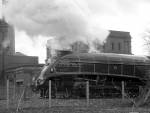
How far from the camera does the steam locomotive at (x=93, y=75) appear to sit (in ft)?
85.7

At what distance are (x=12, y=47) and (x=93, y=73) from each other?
53397mm

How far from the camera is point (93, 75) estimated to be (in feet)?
89.3

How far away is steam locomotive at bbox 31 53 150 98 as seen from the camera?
2611cm

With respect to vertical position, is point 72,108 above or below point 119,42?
below

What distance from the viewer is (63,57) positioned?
26.9m

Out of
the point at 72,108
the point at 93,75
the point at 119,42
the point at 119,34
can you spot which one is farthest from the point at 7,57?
the point at 72,108

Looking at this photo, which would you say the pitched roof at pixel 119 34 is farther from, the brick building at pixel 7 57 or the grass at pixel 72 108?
the grass at pixel 72 108

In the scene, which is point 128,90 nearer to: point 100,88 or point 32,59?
point 100,88

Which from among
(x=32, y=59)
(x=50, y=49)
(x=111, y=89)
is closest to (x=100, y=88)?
(x=111, y=89)

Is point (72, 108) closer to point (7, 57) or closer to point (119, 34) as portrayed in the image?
point (7, 57)

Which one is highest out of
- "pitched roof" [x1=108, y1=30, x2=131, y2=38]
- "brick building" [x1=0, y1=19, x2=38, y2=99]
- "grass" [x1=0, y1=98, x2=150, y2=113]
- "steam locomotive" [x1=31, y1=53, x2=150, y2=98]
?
"pitched roof" [x1=108, y1=30, x2=131, y2=38]

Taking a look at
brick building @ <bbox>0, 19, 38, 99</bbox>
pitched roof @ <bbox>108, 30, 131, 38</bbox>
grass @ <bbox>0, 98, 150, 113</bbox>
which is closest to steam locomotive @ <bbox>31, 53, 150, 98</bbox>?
grass @ <bbox>0, 98, 150, 113</bbox>

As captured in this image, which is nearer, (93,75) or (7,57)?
(93,75)

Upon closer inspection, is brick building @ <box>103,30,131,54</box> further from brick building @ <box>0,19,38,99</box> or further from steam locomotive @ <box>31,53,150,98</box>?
steam locomotive @ <box>31,53,150,98</box>
